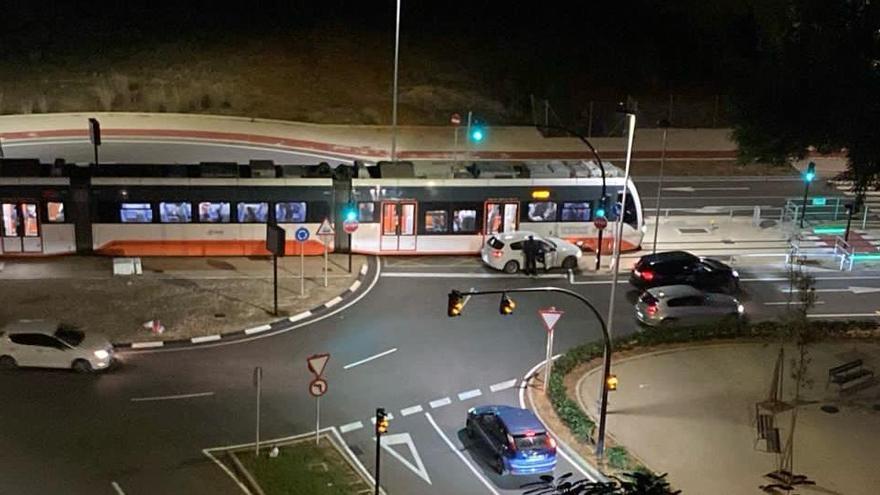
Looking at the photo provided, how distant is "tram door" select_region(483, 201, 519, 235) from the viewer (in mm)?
38250

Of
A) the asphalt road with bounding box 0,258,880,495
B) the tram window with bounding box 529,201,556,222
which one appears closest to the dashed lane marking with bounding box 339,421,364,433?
the asphalt road with bounding box 0,258,880,495

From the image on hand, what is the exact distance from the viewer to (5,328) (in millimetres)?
29328

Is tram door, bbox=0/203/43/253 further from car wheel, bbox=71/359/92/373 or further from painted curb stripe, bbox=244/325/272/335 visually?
A: painted curb stripe, bbox=244/325/272/335

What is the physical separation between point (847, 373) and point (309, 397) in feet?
49.1

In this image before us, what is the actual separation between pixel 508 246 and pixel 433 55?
3284cm

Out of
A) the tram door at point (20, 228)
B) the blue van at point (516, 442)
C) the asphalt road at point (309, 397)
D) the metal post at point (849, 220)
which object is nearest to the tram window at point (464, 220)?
the asphalt road at point (309, 397)

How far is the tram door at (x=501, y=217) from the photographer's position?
38.2m

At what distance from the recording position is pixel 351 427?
26531 millimetres

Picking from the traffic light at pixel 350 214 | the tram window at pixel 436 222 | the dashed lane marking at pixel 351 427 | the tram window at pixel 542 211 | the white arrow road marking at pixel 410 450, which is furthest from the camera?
the tram window at pixel 542 211

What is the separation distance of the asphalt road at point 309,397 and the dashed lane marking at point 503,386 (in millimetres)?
58

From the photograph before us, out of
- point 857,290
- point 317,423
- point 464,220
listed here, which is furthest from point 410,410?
point 857,290

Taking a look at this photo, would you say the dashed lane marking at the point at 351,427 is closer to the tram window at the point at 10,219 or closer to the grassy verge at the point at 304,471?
the grassy verge at the point at 304,471

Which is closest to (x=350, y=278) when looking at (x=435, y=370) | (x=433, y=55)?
(x=435, y=370)

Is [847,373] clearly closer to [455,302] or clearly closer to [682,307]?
[682,307]
